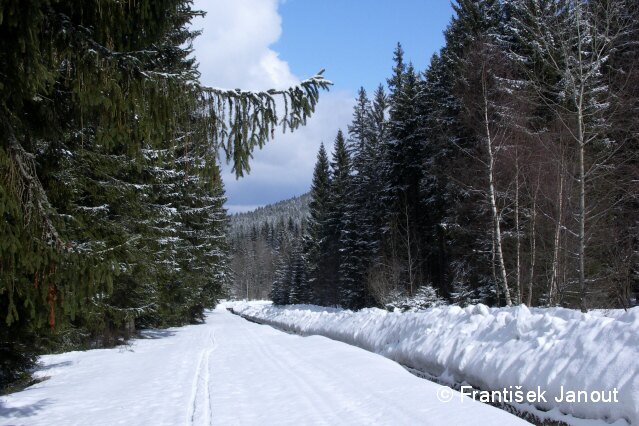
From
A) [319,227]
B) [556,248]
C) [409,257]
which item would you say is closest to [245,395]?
[556,248]

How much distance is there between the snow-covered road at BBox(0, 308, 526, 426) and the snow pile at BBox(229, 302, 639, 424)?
0.96 meters

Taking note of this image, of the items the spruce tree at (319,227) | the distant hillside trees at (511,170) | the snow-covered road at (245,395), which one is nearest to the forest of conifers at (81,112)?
the snow-covered road at (245,395)

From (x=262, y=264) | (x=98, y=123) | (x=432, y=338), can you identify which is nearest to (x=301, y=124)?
(x=98, y=123)

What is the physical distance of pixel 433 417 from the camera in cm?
584

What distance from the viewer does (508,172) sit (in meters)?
16.0

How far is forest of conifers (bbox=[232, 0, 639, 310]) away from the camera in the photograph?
12.4 metres

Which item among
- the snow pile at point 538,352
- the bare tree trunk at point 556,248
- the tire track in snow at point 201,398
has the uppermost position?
the bare tree trunk at point 556,248

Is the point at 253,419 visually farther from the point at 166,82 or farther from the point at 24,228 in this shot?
the point at 166,82

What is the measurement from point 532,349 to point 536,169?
937 centimetres

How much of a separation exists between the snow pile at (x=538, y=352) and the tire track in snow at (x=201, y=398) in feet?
14.9

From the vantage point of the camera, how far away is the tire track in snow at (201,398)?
6.40 meters

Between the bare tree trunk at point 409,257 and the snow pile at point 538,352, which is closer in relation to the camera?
the snow pile at point 538,352

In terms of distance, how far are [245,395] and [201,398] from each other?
2.41 ft

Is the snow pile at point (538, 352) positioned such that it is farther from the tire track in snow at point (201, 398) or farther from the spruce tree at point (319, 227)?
the spruce tree at point (319, 227)
